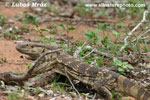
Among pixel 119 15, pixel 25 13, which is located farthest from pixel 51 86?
pixel 119 15

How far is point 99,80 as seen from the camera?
194 inches

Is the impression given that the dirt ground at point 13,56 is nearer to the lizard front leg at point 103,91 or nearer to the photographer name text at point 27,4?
the lizard front leg at point 103,91

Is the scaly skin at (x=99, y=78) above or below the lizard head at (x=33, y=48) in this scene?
below

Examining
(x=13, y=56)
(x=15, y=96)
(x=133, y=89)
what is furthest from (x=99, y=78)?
(x=13, y=56)

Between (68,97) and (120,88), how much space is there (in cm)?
98

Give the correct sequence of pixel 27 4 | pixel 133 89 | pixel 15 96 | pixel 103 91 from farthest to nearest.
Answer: pixel 27 4 < pixel 103 91 < pixel 133 89 < pixel 15 96

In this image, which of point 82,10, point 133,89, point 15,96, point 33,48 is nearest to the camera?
point 15,96

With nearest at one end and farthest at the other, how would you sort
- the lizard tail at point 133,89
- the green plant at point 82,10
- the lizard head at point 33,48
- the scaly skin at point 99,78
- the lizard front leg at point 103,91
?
the lizard tail at point 133,89 → the scaly skin at point 99,78 → the lizard front leg at point 103,91 → the lizard head at point 33,48 → the green plant at point 82,10

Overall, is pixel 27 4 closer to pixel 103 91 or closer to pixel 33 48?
pixel 33 48

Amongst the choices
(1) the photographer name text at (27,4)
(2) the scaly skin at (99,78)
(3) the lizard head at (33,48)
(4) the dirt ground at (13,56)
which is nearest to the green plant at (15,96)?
(4) the dirt ground at (13,56)

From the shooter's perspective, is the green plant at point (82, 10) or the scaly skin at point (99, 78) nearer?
the scaly skin at point (99, 78)

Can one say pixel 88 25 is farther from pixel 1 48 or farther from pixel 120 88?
pixel 120 88

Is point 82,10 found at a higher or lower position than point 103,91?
higher

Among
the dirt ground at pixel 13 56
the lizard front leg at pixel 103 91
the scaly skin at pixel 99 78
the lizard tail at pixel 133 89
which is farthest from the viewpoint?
the dirt ground at pixel 13 56
